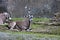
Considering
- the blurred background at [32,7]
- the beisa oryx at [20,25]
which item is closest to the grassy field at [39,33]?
the beisa oryx at [20,25]

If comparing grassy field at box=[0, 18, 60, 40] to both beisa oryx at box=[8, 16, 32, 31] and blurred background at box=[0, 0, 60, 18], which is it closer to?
beisa oryx at box=[8, 16, 32, 31]

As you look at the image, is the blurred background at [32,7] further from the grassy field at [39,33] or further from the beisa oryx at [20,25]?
the grassy field at [39,33]

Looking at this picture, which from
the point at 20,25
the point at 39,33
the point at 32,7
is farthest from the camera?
the point at 32,7

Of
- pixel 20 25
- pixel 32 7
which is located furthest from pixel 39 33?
pixel 32 7

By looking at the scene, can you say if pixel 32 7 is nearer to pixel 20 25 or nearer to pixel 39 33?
pixel 20 25

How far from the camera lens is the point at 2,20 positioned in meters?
3.73

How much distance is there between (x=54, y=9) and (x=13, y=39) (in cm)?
196

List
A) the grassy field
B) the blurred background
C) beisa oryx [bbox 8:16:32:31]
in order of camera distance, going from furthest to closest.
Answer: the blurred background → beisa oryx [bbox 8:16:32:31] → the grassy field

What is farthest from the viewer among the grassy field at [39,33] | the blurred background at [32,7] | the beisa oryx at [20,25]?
the blurred background at [32,7]

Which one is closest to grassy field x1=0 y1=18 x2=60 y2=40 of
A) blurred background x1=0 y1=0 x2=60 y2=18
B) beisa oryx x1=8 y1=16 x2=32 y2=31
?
beisa oryx x1=8 y1=16 x2=32 y2=31

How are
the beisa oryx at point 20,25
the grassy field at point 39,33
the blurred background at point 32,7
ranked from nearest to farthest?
the grassy field at point 39,33, the beisa oryx at point 20,25, the blurred background at point 32,7

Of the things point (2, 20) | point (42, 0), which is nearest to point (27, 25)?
point (2, 20)

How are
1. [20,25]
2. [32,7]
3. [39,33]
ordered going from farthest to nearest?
[32,7]
[20,25]
[39,33]

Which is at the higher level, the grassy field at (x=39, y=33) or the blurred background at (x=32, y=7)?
the blurred background at (x=32, y=7)
